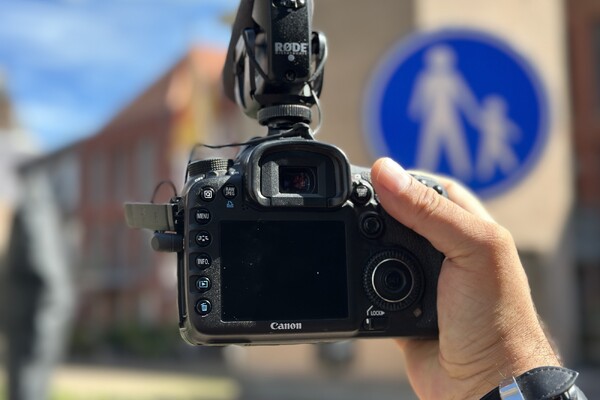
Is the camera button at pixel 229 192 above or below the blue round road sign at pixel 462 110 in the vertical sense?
below

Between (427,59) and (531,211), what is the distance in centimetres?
328

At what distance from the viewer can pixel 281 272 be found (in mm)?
1418

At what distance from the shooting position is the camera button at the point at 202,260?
1404 mm

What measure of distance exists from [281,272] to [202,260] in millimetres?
139

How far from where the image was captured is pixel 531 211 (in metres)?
6.19

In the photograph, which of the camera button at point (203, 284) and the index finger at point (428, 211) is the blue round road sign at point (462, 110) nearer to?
the index finger at point (428, 211)

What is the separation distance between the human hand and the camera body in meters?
0.06

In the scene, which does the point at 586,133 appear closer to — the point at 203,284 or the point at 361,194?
the point at 361,194

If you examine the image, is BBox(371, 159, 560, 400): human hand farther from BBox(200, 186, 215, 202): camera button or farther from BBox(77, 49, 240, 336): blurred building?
BBox(77, 49, 240, 336): blurred building

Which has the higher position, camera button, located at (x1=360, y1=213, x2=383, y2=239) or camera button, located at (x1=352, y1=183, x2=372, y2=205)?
camera button, located at (x1=352, y1=183, x2=372, y2=205)

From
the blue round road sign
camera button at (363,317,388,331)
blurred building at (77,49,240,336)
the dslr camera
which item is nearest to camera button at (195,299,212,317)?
the dslr camera

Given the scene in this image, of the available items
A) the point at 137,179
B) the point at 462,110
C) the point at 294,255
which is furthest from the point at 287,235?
the point at 137,179

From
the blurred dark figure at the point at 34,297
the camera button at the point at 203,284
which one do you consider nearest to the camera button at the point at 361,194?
the camera button at the point at 203,284

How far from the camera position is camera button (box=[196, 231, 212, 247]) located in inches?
55.7
